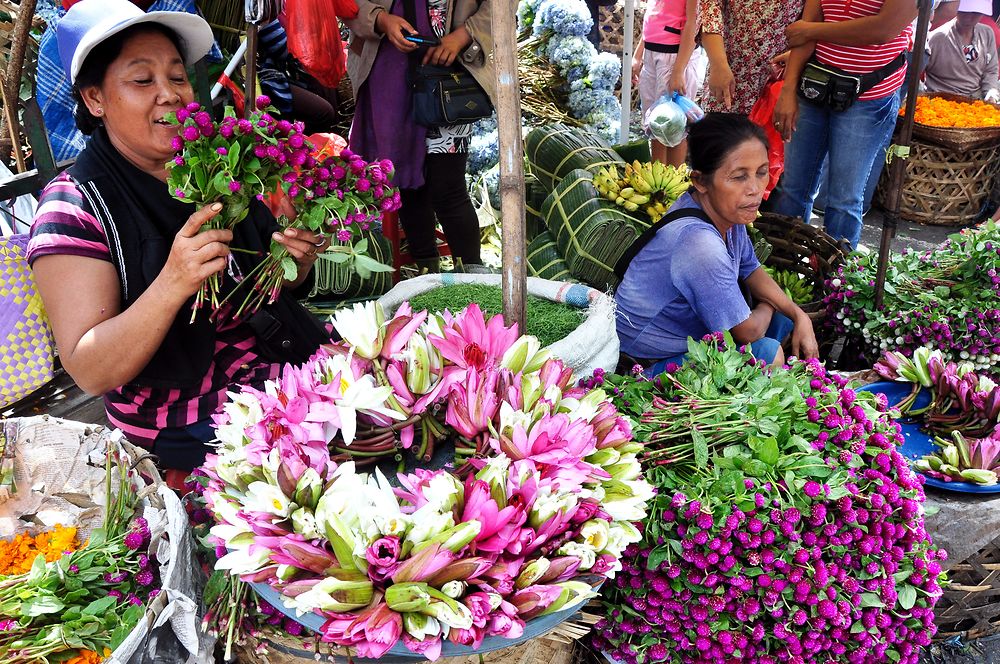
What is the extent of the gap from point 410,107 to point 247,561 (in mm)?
2314

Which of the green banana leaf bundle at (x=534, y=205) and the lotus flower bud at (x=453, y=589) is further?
the green banana leaf bundle at (x=534, y=205)

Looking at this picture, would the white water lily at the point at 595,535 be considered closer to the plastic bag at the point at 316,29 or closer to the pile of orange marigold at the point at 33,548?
the pile of orange marigold at the point at 33,548

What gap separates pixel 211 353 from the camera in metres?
1.80

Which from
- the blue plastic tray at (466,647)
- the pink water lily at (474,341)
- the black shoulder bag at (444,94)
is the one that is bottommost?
the blue plastic tray at (466,647)

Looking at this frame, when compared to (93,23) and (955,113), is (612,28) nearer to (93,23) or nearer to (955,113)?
(955,113)

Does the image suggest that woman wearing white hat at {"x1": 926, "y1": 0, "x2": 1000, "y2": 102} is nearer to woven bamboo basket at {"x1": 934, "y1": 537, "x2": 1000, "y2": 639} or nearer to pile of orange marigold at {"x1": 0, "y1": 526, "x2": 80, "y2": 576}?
woven bamboo basket at {"x1": 934, "y1": 537, "x2": 1000, "y2": 639}

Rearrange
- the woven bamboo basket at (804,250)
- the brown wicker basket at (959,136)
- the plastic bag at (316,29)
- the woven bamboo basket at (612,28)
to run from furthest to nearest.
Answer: the woven bamboo basket at (612,28), the brown wicker basket at (959,136), the woven bamboo basket at (804,250), the plastic bag at (316,29)

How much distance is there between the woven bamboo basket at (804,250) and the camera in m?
3.13

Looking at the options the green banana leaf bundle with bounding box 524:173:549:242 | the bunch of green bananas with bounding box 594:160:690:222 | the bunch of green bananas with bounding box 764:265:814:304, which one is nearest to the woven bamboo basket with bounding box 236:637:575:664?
the bunch of green bananas with bounding box 764:265:814:304

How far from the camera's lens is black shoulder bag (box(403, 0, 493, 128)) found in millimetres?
2916

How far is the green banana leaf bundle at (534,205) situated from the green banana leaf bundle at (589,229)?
0.28 meters

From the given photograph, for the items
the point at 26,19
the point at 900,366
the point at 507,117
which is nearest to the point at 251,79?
the point at 507,117

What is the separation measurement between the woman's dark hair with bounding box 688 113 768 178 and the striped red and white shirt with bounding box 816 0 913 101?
4.52ft

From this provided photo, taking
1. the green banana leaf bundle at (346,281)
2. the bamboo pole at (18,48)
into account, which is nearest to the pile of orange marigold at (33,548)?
the green banana leaf bundle at (346,281)
